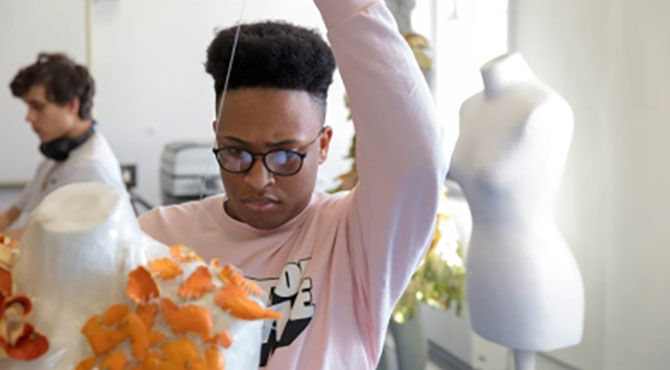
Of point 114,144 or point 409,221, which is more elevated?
point 409,221

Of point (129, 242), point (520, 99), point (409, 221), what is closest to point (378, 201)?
point (409, 221)

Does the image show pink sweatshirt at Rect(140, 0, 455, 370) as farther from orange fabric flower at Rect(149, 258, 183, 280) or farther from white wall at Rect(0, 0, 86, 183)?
white wall at Rect(0, 0, 86, 183)

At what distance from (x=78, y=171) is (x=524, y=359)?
1.18m

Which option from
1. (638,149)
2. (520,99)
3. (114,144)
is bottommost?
(114,144)

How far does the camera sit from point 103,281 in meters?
0.56

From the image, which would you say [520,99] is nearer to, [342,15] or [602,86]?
[602,86]

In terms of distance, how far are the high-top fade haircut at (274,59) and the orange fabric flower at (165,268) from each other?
294 mm

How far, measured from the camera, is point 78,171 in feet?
6.16

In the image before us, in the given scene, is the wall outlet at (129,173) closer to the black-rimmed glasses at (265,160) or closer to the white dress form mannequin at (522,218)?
the white dress form mannequin at (522,218)

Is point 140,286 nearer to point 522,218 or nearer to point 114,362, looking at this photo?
point 114,362

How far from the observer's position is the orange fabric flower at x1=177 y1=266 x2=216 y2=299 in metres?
0.57

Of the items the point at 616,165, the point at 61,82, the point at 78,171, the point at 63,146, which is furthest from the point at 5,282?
the point at 61,82

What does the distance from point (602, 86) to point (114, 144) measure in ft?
7.77

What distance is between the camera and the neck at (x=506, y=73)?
161cm
